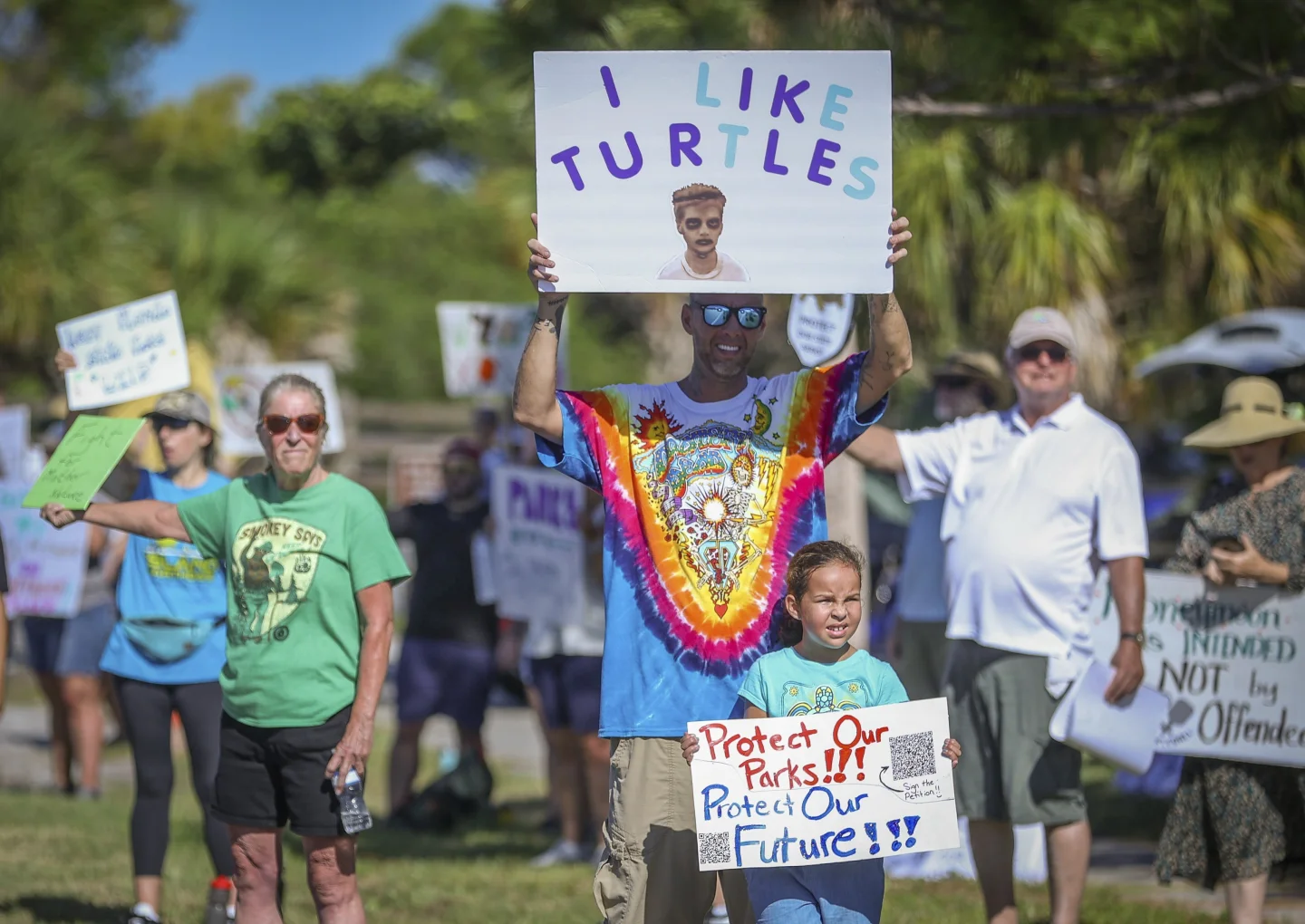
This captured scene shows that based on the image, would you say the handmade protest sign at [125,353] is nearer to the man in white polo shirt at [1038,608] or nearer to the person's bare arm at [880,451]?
the person's bare arm at [880,451]

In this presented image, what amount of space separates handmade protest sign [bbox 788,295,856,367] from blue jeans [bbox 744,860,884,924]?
2.64 meters

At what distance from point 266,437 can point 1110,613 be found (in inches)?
124

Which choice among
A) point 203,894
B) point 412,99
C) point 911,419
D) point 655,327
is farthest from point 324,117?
point 203,894

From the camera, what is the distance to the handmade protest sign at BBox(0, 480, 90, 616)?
32.1 feet

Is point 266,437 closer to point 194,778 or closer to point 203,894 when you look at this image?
point 194,778

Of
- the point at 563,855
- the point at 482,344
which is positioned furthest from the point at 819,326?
the point at 482,344

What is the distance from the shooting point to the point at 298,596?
5.09 metres

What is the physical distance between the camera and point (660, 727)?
4336 mm

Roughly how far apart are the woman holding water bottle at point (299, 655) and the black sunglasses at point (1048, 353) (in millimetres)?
2322

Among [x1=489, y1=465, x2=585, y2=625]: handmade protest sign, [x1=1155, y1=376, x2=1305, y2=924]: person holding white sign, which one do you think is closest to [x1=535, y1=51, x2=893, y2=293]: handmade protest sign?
[x1=1155, y1=376, x2=1305, y2=924]: person holding white sign

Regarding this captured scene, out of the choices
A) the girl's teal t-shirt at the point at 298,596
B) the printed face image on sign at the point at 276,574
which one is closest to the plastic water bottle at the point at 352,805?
the girl's teal t-shirt at the point at 298,596

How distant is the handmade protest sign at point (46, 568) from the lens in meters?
9.78

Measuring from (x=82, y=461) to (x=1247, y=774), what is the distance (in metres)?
4.25

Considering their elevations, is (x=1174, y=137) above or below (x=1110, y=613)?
above
